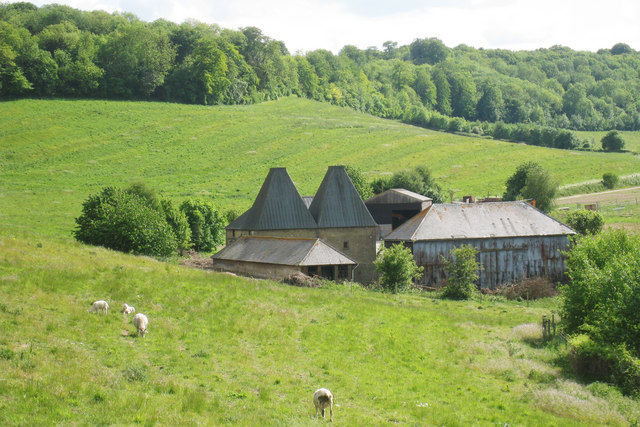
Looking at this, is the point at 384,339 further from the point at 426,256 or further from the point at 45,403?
the point at 426,256

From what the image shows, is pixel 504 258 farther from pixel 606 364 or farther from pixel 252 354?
pixel 252 354

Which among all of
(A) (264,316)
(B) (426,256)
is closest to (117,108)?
(B) (426,256)

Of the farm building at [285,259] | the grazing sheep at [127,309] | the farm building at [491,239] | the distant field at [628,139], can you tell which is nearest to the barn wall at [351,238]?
the farm building at [491,239]

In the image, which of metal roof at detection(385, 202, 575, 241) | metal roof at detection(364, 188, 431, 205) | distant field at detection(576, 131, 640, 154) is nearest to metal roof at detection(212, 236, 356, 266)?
metal roof at detection(385, 202, 575, 241)

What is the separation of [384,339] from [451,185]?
6141 cm

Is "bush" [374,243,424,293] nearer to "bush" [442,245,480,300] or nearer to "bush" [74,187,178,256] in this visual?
"bush" [442,245,480,300]

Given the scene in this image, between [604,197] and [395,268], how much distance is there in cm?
4774

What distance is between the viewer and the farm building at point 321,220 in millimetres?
45469

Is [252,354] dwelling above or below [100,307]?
below

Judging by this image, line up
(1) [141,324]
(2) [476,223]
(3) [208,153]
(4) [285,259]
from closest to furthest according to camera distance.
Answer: (1) [141,324]
(4) [285,259]
(2) [476,223]
(3) [208,153]

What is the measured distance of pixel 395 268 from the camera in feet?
131

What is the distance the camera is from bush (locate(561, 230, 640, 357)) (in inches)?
947

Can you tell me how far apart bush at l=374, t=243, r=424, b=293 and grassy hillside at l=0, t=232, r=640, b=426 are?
7907mm

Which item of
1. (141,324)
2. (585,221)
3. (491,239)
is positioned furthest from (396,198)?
(141,324)
